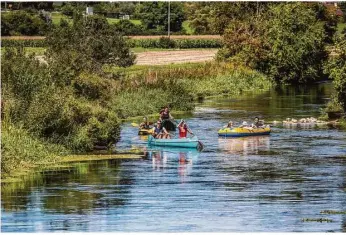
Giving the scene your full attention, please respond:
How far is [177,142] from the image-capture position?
59.9 m

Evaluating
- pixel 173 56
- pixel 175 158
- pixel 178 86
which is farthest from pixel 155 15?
pixel 175 158

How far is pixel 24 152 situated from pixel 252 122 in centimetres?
2425

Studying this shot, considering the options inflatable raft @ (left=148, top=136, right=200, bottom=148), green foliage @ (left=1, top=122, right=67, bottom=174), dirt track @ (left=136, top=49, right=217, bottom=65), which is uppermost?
dirt track @ (left=136, top=49, right=217, bottom=65)

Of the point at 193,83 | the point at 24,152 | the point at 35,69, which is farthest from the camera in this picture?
the point at 193,83

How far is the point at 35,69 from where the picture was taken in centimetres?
5622

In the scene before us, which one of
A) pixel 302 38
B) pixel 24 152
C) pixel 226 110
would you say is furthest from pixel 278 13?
pixel 24 152

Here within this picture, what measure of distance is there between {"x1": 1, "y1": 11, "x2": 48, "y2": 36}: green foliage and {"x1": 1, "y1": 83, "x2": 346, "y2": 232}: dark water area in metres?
59.5

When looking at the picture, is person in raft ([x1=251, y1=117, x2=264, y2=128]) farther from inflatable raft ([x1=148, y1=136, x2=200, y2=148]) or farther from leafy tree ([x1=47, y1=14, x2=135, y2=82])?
leafy tree ([x1=47, y1=14, x2=135, y2=82])

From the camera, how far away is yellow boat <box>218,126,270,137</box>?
64.9 metres

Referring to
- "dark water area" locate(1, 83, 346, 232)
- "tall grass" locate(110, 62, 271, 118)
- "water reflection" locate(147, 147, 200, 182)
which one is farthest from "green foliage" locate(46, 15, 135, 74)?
"water reflection" locate(147, 147, 200, 182)

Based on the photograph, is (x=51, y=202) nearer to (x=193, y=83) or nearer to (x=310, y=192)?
(x=310, y=192)

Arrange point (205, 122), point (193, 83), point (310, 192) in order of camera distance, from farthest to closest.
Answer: point (193, 83) → point (205, 122) → point (310, 192)

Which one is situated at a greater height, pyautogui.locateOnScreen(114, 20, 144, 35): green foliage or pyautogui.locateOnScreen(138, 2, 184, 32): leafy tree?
pyautogui.locateOnScreen(138, 2, 184, 32): leafy tree

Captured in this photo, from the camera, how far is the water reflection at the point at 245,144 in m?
60.0
